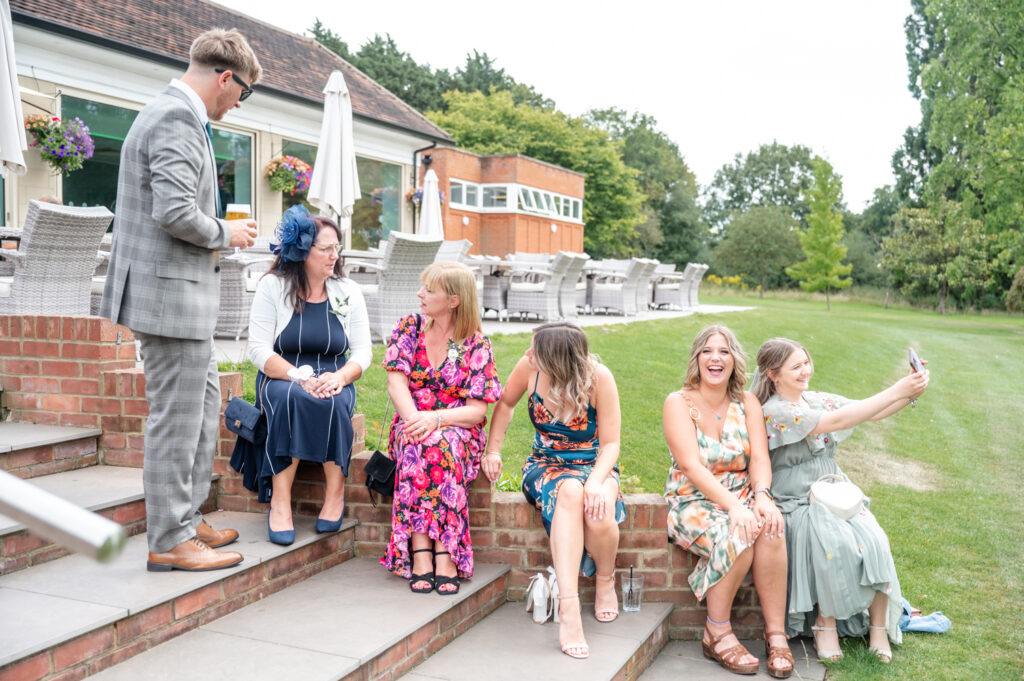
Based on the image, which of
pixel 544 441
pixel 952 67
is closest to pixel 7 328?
pixel 544 441

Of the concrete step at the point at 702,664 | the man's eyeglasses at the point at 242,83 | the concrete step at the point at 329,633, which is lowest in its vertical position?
the concrete step at the point at 702,664

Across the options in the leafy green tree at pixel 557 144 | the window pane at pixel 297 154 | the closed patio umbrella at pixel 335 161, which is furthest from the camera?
the leafy green tree at pixel 557 144

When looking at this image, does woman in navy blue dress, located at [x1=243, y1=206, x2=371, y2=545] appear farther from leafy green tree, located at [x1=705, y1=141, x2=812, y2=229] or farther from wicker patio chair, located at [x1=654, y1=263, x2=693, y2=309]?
leafy green tree, located at [x1=705, y1=141, x2=812, y2=229]

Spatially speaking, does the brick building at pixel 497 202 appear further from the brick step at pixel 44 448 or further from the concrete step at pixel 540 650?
the concrete step at pixel 540 650

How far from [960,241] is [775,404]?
34900 mm

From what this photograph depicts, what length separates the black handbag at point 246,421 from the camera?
349 cm

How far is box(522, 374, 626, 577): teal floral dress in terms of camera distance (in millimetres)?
3580

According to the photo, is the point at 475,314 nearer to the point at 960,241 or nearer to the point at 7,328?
the point at 7,328

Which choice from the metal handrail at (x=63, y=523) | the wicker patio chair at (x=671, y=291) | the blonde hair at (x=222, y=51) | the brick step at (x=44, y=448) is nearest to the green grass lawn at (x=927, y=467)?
the brick step at (x=44, y=448)

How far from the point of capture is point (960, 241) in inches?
1324

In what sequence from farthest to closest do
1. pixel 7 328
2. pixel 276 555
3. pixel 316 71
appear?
1. pixel 316 71
2. pixel 7 328
3. pixel 276 555

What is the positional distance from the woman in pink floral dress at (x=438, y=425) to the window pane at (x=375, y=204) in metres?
14.8

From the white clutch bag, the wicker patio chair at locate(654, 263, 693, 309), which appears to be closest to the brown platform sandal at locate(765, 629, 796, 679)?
the white clutch bag

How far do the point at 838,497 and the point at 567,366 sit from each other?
1334mm
